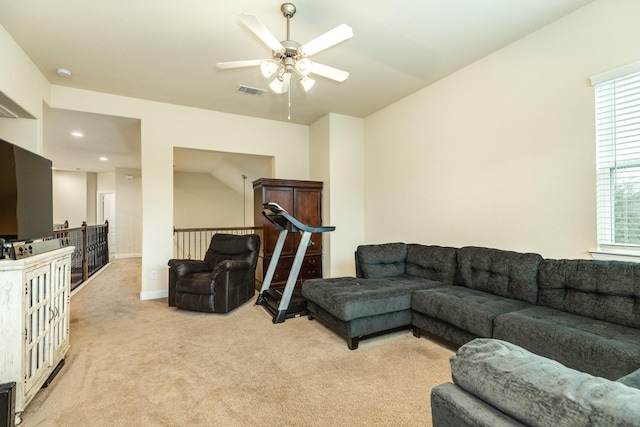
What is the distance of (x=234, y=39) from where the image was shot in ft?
9.23

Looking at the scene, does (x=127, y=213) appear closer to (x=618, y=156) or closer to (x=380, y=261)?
(x=380, y=261)

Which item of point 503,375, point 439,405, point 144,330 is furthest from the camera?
point 144,330

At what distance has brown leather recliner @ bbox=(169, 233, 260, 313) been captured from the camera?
138 inches

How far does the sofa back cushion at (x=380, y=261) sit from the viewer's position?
11.5 feet

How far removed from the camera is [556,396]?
0.64 m

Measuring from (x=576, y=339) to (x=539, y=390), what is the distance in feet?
4.97

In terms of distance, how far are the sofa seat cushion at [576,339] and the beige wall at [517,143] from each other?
76 cm

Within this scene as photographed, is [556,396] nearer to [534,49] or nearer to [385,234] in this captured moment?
[534,49]

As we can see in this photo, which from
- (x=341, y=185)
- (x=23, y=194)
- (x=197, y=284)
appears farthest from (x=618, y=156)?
(x=23, y=194)

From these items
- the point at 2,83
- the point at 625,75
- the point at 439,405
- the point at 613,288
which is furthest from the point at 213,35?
the point at 613,288

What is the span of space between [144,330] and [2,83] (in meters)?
2.62

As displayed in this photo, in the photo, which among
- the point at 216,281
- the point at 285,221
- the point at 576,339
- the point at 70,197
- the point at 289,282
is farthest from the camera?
the point at 70,197

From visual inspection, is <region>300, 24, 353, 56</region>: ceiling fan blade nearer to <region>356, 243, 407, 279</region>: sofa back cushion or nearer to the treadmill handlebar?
the treadmill handlebar

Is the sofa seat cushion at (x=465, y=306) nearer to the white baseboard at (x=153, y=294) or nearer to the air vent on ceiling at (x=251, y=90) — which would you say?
the air vent on ceiling at (x=251, y=90)
